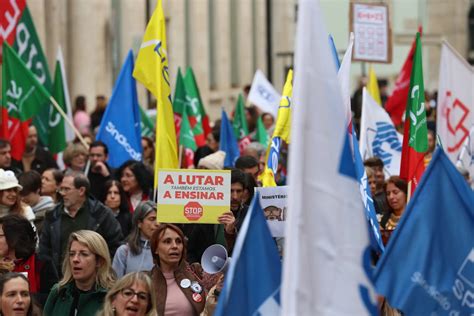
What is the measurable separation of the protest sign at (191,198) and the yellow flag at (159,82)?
5.54 ft

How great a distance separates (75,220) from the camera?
11633mm

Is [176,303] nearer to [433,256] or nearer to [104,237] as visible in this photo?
[433,256]

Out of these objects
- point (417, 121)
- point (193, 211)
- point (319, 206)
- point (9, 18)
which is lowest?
point (193, 211)

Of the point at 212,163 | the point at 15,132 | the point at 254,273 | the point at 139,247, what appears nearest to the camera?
the point at 254,273

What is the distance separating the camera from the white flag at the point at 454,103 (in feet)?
48.0

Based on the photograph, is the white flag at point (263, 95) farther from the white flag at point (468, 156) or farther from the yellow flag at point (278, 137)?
the yellow flag at point (278, 137)

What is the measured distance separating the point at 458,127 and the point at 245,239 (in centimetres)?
776

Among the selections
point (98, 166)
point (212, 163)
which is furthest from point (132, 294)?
point (98, 166)

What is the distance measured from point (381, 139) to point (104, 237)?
181 inches

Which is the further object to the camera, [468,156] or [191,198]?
[468,156]

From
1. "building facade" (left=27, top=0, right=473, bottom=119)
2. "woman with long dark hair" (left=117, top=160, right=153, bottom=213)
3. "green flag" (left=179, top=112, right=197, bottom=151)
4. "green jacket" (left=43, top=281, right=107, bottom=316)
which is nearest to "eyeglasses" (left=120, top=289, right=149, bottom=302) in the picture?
"green jacket" (left=43, top=281, right=107, bottom=316)

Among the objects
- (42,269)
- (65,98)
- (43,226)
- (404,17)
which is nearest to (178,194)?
(42,269)

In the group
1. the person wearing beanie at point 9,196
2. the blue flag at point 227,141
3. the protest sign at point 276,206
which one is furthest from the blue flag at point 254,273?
the blue flag at point 227,141

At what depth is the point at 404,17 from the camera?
1884 inches
